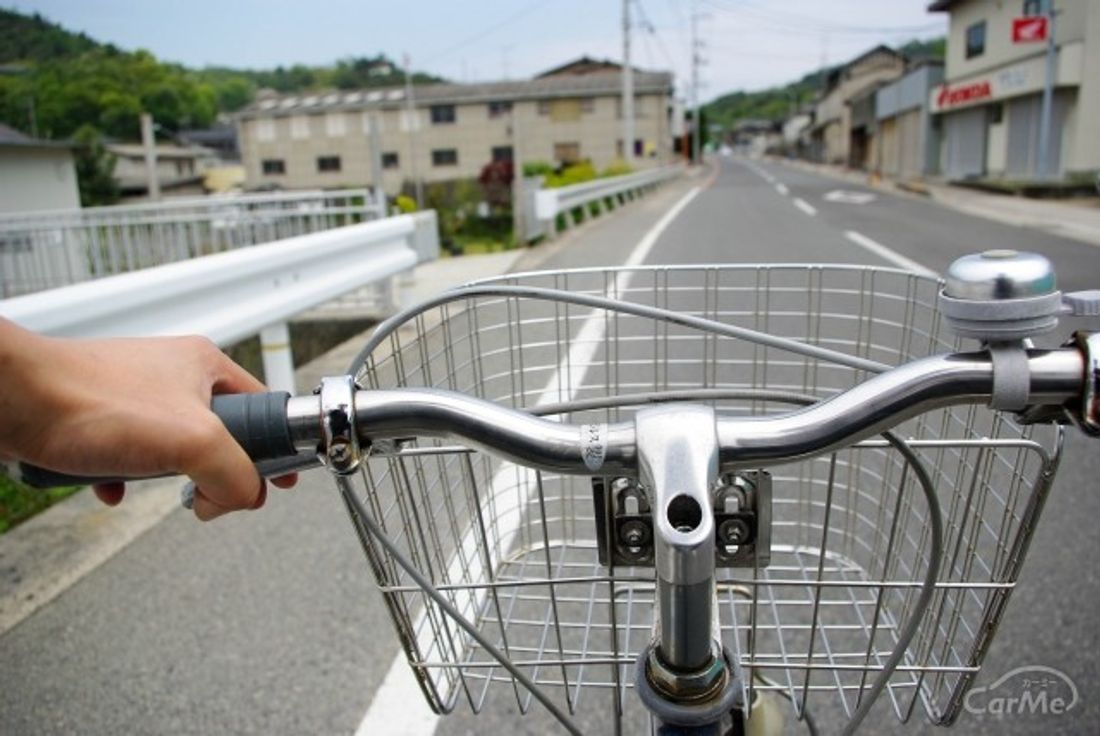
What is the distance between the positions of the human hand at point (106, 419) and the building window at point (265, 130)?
234 ft

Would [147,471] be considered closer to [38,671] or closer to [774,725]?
[774,725]

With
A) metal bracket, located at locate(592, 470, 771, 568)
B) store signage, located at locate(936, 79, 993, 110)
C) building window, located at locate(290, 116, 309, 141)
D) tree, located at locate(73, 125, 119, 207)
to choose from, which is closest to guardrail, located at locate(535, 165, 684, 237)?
tree, located at locate(73, 125, 119, 207)

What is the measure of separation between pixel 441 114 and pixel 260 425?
6708 cm

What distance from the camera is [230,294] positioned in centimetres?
425

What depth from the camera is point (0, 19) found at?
4.95 m

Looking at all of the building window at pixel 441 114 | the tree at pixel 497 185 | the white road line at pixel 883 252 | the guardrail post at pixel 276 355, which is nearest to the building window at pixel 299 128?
the building window at pixel 441 114

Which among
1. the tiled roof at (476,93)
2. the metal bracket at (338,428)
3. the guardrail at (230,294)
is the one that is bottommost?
the guardrail at (230,294)

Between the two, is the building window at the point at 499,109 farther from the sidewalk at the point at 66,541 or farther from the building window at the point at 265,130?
the sidewalk at the point at 66,541

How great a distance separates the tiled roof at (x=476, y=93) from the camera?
204 feet

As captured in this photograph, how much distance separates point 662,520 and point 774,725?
27.5 inches

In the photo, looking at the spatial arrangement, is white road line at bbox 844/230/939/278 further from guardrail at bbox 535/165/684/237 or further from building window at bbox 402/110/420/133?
building window at bbox 402/110/420/133

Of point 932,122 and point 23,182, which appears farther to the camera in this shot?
point 932,122

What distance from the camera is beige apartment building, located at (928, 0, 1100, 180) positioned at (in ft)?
79.0

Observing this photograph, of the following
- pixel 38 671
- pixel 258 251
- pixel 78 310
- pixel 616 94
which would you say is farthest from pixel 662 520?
pixel 616 94
